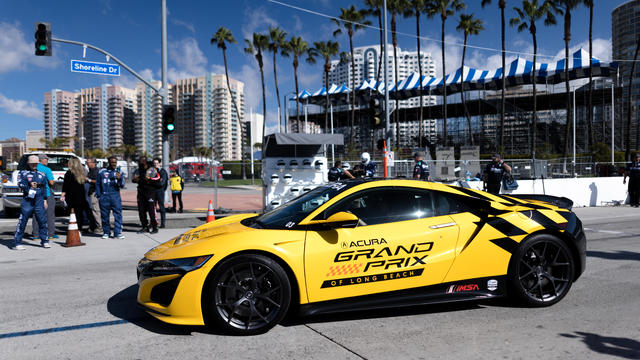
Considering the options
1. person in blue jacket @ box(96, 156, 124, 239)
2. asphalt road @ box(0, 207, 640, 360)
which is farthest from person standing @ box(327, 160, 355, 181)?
asphalt road @ box(0, 207, 640, 360)

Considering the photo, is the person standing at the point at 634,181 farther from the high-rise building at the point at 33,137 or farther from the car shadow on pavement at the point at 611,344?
the high-rise building at the point at 33,137

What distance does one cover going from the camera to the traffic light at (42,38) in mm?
14898

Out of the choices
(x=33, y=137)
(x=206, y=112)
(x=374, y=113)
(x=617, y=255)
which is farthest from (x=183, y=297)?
(x=33, y=137)

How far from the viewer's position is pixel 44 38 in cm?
1497

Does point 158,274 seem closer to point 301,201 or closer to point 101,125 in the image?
point 301,201

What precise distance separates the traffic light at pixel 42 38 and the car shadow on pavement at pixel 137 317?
519 inches

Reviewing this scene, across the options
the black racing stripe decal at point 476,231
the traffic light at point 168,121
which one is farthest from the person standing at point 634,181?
the traffic light at point 168,121

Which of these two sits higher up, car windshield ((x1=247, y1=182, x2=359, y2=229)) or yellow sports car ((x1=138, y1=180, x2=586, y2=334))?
car windshield ((x1=247, y1=182, x2=359, y2=229))

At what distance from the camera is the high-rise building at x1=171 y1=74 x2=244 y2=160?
146 metres

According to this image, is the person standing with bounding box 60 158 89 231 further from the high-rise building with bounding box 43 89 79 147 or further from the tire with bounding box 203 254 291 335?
the high-rise building with bounding box 43 89 79 147

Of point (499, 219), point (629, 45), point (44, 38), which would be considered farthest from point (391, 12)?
point (629, 45)

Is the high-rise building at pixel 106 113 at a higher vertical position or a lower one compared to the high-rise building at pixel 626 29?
lower

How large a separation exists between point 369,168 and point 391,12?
108 feet

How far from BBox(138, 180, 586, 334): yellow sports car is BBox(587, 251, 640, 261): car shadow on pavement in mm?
3028
